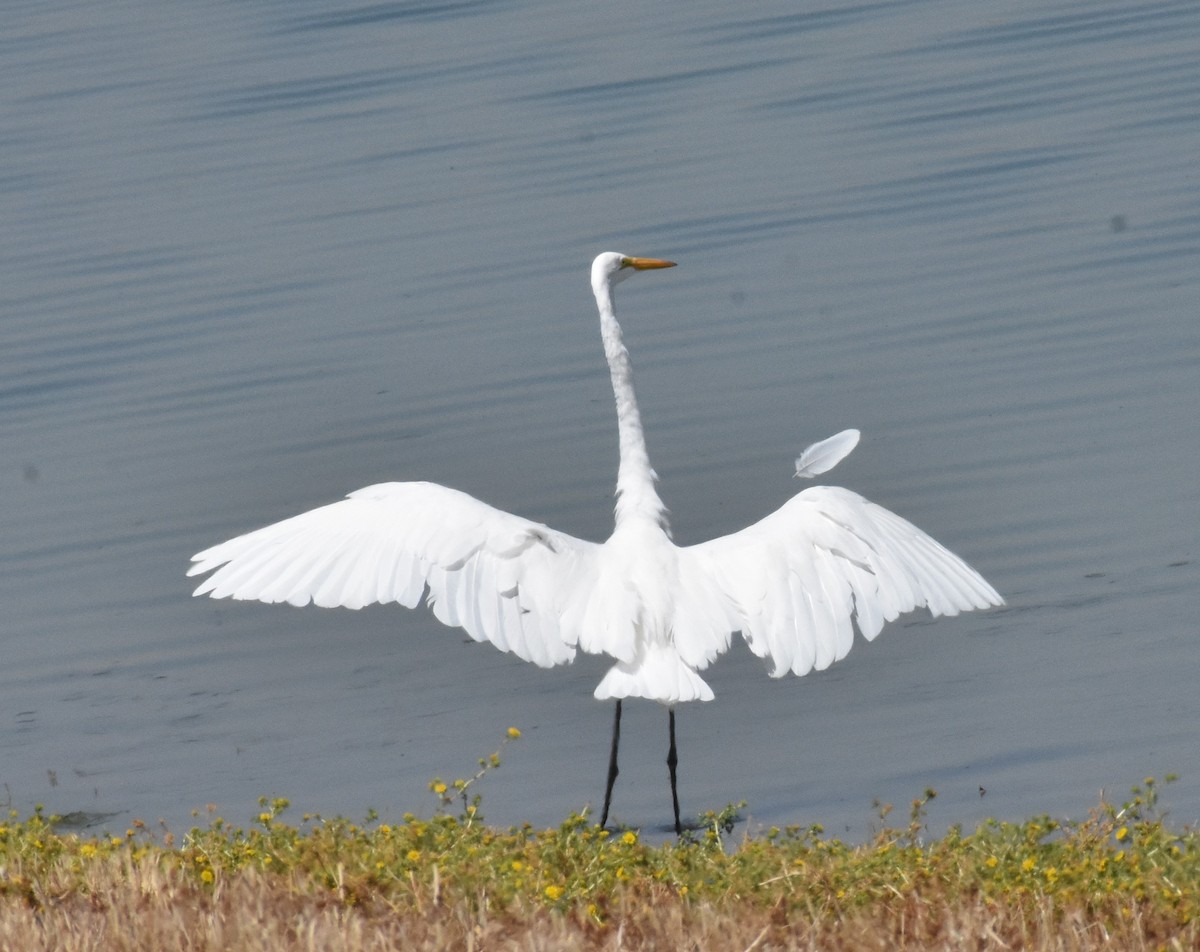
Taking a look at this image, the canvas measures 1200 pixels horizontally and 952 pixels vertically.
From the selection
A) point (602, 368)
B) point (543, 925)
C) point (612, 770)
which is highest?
point (602, 368)

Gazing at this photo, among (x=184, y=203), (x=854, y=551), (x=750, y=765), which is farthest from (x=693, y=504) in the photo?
(x=184, y=203)

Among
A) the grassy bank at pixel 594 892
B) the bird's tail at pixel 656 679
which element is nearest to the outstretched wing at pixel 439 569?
the bird's tail at pixel 656 679

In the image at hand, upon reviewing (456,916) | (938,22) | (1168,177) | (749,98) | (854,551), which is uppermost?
(938,22)

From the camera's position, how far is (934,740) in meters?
7.25

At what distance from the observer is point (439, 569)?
6.63 m

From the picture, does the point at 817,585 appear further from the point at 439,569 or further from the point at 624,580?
the point at 439,569

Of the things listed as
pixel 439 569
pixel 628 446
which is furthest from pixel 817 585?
pixel 628 446

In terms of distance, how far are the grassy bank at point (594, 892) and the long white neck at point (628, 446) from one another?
2.22 m

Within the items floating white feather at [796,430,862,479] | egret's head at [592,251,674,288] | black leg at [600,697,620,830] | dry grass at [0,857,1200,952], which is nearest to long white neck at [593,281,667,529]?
egret's head at [592,251,674,288]

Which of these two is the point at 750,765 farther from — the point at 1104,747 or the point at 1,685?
the point at 1,685

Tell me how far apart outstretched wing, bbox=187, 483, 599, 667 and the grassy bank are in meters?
1.42

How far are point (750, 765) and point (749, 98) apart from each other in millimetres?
10581

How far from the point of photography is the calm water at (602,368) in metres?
7.60

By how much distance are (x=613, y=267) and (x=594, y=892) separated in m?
3.97
